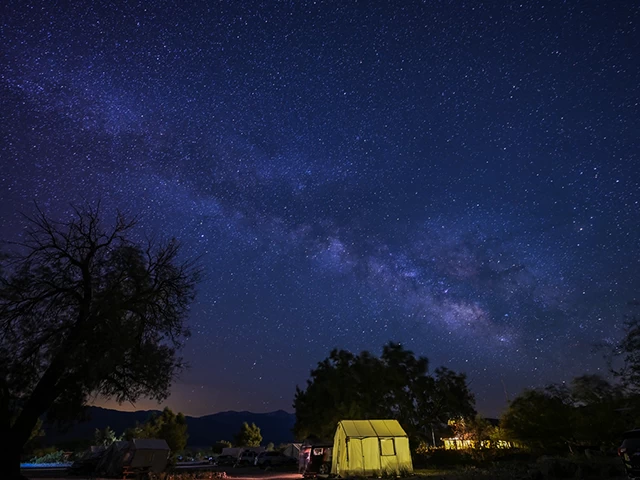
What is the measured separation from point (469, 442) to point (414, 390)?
934cm

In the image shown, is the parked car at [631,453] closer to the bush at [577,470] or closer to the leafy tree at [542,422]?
the bush at [577,470]

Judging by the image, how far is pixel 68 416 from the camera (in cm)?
2175

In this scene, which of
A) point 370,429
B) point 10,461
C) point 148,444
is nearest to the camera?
point 10,461

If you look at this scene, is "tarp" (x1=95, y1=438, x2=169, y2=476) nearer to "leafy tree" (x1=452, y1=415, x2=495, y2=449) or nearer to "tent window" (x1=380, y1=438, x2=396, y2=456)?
"tent window" (x1=380, y1=438, x2=396, y2=456)

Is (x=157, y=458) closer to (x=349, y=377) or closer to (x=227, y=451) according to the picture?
(x=349, y=377)

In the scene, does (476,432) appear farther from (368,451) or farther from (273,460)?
(273,460)

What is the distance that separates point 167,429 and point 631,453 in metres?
78.5

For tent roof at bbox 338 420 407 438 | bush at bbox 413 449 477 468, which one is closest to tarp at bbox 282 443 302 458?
bush at bbox 413 449 477 468

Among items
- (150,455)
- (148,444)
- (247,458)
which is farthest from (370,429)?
(247,458)

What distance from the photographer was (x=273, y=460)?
46.1m

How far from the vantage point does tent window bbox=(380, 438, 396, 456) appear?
2887 cm

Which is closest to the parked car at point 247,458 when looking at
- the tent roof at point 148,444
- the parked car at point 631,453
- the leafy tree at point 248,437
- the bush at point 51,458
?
the tent roof at point 148,444

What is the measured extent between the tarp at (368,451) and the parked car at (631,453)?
15.2 meters

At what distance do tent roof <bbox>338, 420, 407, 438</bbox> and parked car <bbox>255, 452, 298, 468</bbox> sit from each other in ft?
65.2
